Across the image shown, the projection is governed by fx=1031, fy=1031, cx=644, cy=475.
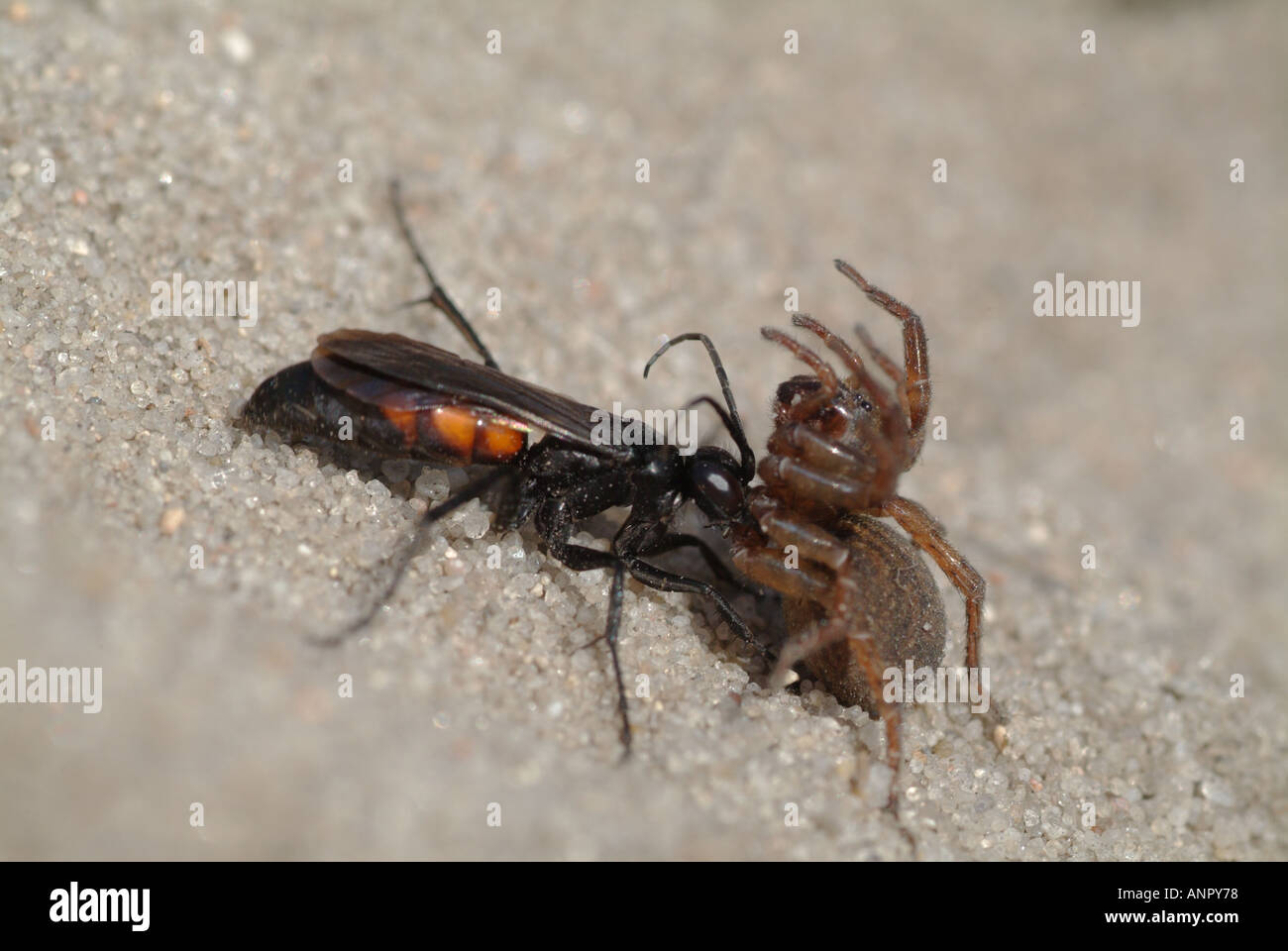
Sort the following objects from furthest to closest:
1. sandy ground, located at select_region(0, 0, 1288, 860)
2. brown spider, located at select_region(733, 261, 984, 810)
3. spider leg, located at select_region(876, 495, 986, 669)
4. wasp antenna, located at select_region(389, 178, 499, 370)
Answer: wasp antenna, located at select_region(389, 178, 499, 370) < spider leg, located at select_region(876, 495, 986, 669) < brown spider, located at select_region(733, 261, 984, 810) < sandy ground, located at select_region(0, 0, 1288, 860)

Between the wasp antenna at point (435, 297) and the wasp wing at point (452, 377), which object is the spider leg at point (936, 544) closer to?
the wasp wing at point (452, 377)

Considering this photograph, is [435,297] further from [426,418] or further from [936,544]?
[936,544]

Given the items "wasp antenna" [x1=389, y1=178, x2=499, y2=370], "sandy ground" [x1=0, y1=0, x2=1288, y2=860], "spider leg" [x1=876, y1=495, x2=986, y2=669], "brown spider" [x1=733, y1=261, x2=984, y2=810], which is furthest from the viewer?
"wasp antenna" [x1=389, y1=178, x2=499, y2=370]

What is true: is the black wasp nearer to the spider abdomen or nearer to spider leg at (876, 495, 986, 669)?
the spider abdomen

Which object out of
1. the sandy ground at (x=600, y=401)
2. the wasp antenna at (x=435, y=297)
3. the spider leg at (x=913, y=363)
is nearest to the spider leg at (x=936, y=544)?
the spider leg at (x=913, y=363)

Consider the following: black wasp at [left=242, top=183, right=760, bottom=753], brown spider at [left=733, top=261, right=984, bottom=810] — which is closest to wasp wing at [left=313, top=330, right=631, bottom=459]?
black wasp at [left=242, top=183, right=760, bottom=753]

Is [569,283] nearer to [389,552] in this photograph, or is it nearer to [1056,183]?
[389,552]

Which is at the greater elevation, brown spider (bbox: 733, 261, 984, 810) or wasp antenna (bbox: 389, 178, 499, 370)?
wasp antenna (bbox: 389, 178, 499, 370)

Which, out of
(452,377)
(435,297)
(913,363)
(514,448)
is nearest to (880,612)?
(913,363)
